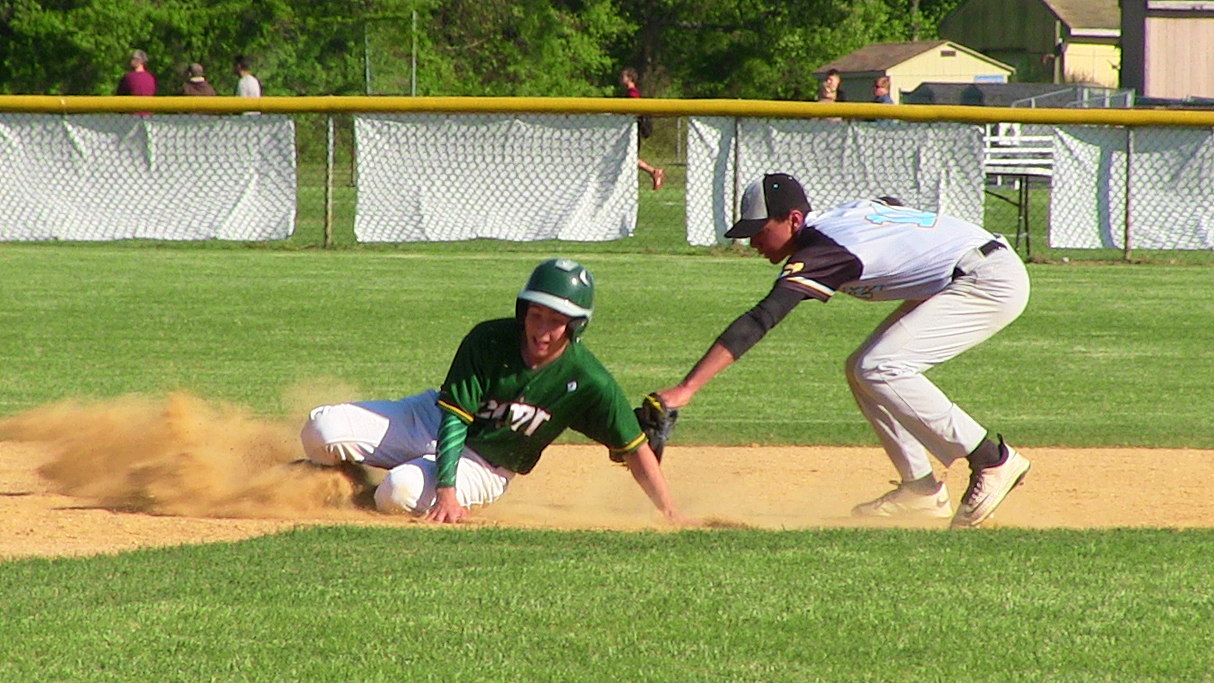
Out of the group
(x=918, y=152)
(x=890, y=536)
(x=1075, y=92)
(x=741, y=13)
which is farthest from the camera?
(x=741, y=13)

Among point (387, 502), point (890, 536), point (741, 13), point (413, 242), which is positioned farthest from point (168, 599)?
point (741, 13)

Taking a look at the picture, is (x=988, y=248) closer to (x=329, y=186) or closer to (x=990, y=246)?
(x=990, y=246)

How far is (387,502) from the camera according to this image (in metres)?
5.95

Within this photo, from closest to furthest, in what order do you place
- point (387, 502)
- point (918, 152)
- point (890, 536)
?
1. point (890, 536)
2. point (387, 502)
3. point (918, 152)

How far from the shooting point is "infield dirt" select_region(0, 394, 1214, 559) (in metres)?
5.88

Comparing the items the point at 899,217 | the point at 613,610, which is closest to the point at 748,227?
the point at 899,217

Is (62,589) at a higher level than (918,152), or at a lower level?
lower

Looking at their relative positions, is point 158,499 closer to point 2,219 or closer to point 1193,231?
point 2,219

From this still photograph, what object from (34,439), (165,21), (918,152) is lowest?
(34,439)

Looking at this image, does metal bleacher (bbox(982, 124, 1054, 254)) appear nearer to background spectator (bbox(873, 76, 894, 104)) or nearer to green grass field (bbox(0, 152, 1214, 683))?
background spectator (bbox(873, 76, 894, 104))

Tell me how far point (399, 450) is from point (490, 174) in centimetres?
1012

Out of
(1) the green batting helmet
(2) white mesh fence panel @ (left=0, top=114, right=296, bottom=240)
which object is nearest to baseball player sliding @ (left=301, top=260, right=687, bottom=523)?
(1) the green batting helmet

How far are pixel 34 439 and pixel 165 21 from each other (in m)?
24.5

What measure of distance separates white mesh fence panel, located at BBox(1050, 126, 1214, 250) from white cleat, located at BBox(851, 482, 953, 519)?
10.2 meters
